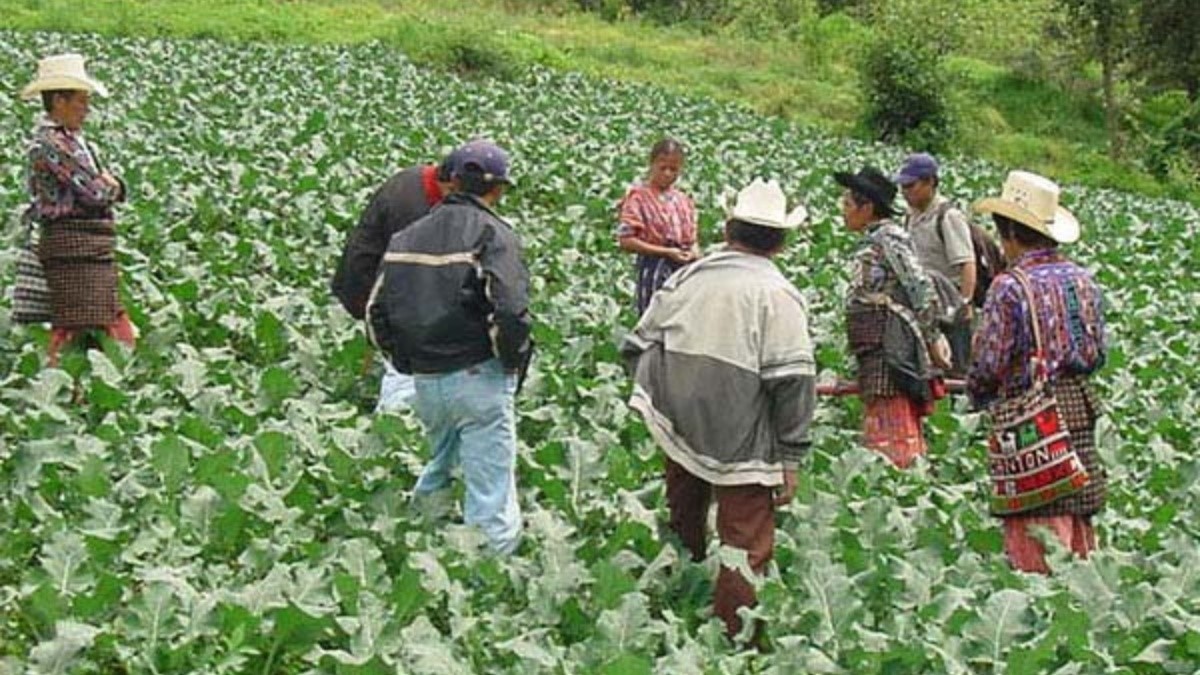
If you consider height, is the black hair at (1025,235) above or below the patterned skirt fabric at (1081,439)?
above

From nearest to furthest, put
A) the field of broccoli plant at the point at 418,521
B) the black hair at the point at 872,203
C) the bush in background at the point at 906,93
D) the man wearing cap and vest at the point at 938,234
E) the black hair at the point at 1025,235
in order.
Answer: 1. the field of broccoli plant at the point at 418,521
2. the black hair at the point at 1025,235
3. the black hair at the point at 872,203
4. the man wearing cap and vest at the point at 938,234
5. the bush in background at the point at 906,93

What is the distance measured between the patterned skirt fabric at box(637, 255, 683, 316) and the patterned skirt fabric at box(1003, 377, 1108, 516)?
3255mm

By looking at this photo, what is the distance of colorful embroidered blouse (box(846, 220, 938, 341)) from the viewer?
702cm

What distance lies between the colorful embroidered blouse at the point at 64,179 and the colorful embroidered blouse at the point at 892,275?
3389mm

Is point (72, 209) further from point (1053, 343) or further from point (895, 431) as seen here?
point (1053, 343)

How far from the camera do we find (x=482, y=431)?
5805 millimetres

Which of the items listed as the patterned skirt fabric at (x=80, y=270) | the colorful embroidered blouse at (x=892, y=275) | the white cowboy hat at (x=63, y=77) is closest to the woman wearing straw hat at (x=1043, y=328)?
the colorful embroidered blouse at (x=892, y=275)

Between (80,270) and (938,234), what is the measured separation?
402 cm

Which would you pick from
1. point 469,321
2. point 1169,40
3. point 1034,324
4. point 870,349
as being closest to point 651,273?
point 870,349

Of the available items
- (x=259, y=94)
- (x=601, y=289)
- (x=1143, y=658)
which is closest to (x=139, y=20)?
(x=259, y=94)

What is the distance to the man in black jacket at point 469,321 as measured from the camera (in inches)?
Result: 220

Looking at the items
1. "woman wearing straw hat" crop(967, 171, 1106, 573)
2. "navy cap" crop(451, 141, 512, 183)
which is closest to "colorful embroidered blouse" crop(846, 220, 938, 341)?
"woman wearing straw hat" crop(967, 171, 1106, 573)

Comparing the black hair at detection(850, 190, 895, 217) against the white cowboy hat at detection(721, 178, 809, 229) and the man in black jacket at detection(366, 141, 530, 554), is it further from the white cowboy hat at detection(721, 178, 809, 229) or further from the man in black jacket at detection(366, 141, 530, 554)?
the man in black jacket at detection(366, 141, 530, 554)

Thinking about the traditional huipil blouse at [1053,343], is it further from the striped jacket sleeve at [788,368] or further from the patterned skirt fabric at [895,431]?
the patterned skirt fabric at [895,431]
